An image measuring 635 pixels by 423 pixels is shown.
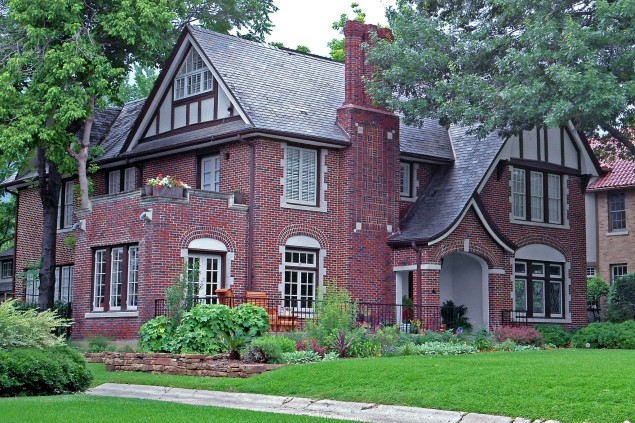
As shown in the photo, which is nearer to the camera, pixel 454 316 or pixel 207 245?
pixel 207 245

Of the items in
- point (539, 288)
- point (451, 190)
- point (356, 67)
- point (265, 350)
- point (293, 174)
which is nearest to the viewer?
point (265, 350)

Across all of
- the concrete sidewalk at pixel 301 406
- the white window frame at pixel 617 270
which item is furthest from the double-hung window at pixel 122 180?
the white window frame at pixel 617 270

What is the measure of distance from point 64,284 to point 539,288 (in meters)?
16.3

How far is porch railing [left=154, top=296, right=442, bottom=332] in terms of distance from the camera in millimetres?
28328

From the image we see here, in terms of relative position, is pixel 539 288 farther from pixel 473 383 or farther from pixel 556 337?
pixel 473 383

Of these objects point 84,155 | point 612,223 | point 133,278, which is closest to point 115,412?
point 133,278

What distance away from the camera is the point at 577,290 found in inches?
1447

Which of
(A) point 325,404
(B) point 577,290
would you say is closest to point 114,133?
(B) point 577,290

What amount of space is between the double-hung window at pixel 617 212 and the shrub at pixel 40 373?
1269 inches

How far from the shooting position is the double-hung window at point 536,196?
35531 millimetres

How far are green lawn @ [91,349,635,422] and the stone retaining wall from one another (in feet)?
1.61

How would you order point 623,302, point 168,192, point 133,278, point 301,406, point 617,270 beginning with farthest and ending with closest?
point 617,270 < point 623,302 < point 133,278 < point 168,192 < point 301,406

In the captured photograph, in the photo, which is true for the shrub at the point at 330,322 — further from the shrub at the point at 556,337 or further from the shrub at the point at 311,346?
the shrub at the point at 556,337

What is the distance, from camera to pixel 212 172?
32.1 metres
